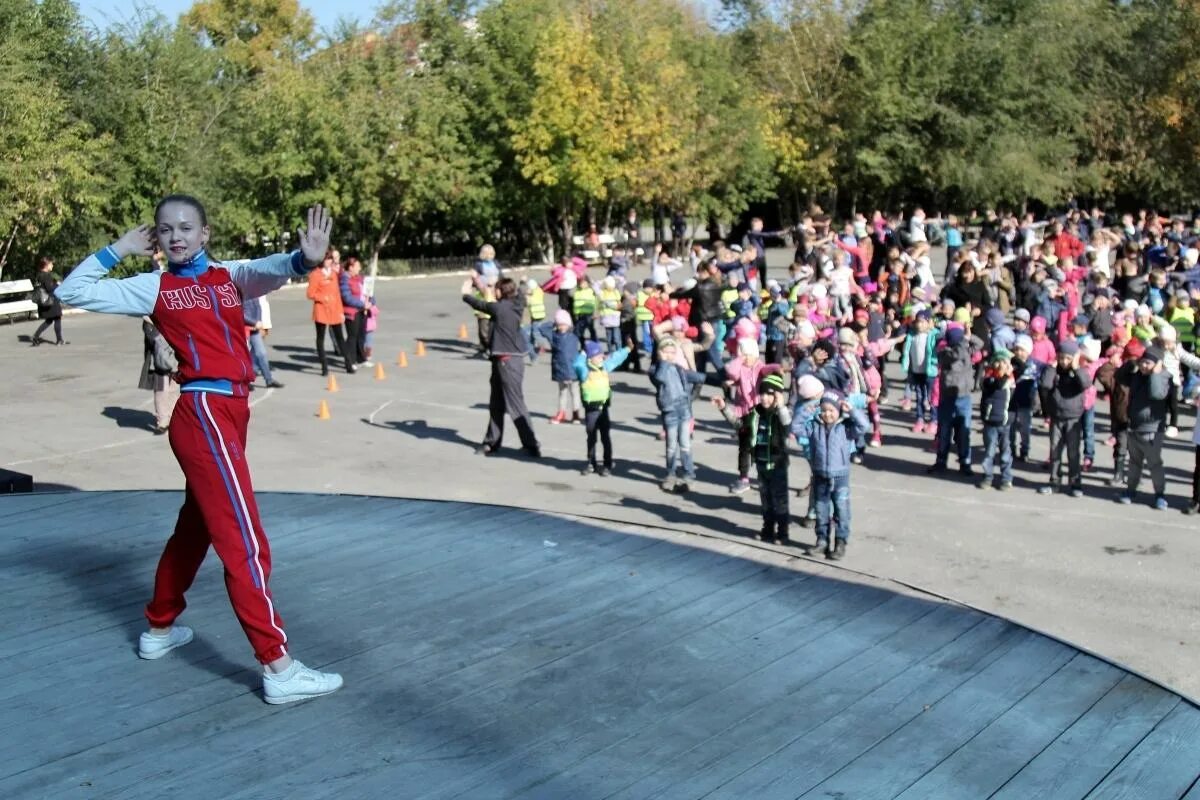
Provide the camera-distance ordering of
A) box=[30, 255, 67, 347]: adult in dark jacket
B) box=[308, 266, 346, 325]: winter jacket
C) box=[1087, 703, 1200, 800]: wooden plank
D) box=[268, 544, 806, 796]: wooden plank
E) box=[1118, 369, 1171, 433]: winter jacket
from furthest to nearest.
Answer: box=[30, 255, 67, 347]: adult in dark jacket
box=[308, 266, 346, 325]: winter jacket
box=[1118, 369, 1171, 433]: winter jacket
box=[268, 544, 806, 796]: wooden plank
box=[1087, 703, 1200, 800]: wooden plank

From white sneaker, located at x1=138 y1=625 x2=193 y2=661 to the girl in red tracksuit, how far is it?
67 centimetres

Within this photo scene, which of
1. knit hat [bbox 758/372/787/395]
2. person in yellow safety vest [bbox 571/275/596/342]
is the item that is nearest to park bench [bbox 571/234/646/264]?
person in yellow safety vest [bbox 571/275/596/342]

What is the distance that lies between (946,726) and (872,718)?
0.93 feet

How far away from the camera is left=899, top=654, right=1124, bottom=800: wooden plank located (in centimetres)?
484

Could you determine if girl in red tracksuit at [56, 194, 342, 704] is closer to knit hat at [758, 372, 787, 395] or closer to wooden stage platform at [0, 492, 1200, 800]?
wooden stage platform at [0, 492, 1200, 800]

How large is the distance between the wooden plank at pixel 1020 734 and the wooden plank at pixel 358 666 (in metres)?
2.04

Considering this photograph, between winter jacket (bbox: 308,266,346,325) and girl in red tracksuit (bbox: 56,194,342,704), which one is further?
winter jacket (bbox: 308,266,346,325)

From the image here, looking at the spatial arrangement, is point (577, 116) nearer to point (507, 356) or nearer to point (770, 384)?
point (507, 356)

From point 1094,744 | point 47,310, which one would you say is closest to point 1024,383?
point 1094,744

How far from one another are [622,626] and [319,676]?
1.53 m

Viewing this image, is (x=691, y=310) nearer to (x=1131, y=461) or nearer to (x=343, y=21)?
(x=1131, y=461)

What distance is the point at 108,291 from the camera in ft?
17.3

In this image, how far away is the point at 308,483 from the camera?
14219mm

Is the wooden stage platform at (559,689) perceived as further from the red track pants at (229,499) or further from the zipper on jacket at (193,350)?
the zipper on jacket at (193,350)
